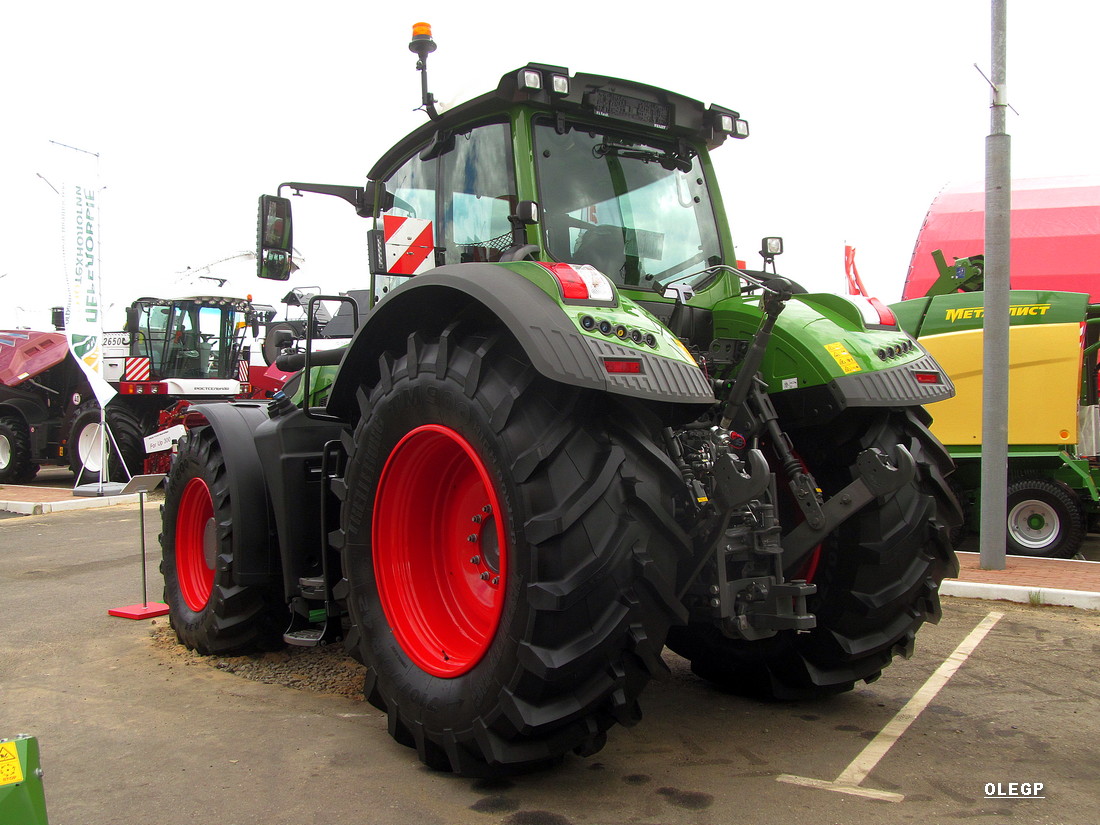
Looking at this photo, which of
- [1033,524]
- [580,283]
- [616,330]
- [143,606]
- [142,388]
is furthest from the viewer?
[142,388]

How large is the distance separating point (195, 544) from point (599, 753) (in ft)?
9.71

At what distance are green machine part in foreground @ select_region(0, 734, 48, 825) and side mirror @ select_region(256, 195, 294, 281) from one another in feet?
8.32

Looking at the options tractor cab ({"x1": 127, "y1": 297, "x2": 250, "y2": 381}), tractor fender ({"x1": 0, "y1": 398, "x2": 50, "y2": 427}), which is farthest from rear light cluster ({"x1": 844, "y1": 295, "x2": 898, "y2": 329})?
tractor fender ({"x1": 0, "y1": 398, "x2": 50, "y2": 427})

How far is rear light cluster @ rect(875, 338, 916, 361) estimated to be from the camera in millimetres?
3691

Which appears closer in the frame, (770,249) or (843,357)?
(843,357)

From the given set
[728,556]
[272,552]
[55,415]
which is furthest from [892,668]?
[55,415]

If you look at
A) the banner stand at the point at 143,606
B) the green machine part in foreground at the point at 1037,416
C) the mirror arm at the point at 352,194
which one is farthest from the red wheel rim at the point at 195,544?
the green machine part in foreground at the point at 1037,416

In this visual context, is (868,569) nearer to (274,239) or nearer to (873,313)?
(873,313)

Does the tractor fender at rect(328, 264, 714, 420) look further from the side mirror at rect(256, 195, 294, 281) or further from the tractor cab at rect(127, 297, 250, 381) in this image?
the tractor cab at rect(127, 297, 250, 381)

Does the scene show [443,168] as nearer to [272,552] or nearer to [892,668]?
[272,552]

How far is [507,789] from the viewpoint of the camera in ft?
10.1

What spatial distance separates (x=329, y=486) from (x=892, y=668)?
2.94 metres

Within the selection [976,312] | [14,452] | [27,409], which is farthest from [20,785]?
[27,409]

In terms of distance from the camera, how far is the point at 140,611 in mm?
5770
